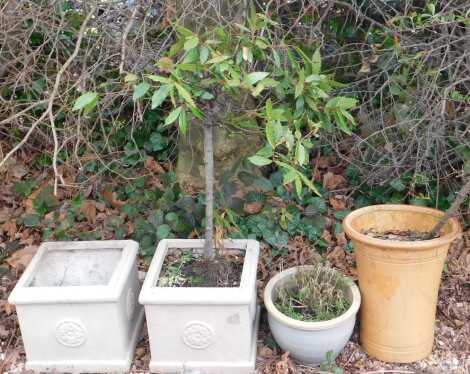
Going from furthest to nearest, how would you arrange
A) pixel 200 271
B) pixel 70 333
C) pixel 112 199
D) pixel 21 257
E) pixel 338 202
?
pixel 112 199
pixel 338 202
pixel 21 257
pixel 200 271
pixel 70 333

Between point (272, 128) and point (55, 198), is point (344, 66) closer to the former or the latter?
point (272, 128)

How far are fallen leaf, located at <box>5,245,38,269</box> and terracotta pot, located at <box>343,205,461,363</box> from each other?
1.69m

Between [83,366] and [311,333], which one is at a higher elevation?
[311,333]

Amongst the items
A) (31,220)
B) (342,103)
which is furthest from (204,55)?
(31,220)

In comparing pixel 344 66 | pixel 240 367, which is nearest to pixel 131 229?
pixel 240 367

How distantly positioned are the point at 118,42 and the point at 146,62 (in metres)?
0.19

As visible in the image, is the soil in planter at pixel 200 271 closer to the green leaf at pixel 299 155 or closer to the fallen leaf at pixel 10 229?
the green leaf at pixel 299 155

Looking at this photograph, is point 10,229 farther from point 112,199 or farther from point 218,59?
point 218,59

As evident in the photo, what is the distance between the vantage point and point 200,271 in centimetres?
252

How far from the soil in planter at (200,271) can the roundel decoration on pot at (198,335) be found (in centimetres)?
18

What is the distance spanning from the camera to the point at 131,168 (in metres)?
3.43

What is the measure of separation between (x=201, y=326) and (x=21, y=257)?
129 cm

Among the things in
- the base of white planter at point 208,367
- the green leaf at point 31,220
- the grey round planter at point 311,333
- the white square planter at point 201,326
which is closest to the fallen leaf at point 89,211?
the green leaf at point 31,220

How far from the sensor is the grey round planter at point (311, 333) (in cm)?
234
